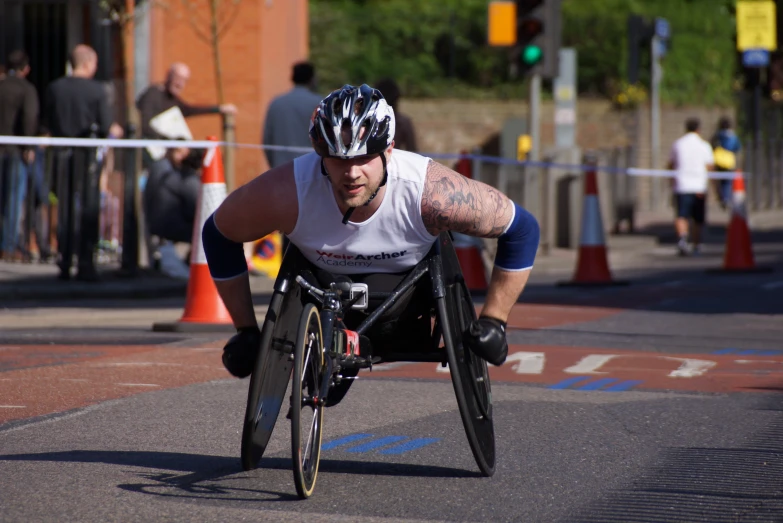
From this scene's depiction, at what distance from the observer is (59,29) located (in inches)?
787

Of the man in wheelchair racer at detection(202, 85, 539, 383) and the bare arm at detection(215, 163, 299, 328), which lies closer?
the man in wheelchair racer at detection(202, 85, 539, 383)

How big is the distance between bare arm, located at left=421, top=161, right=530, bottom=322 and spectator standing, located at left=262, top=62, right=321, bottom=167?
8.12 metres

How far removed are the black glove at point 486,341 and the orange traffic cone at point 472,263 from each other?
7843 millimetres

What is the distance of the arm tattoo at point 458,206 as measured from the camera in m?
5.20

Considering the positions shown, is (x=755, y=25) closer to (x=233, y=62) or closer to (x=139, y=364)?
(x=233, y=62)

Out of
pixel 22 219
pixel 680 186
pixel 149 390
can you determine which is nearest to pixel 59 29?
pixel 22 219

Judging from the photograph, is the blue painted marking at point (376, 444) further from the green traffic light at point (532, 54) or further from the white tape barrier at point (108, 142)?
the green traffic light at point (532, 54)

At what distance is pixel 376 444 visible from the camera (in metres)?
5.98

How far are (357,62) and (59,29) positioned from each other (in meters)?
18.5

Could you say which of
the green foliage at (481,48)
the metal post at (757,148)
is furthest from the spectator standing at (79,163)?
the green foliage at (481,48)

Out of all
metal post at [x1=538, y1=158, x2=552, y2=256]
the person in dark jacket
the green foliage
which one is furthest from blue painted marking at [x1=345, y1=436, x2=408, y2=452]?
the green foliage

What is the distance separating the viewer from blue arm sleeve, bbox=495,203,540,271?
17.8ft

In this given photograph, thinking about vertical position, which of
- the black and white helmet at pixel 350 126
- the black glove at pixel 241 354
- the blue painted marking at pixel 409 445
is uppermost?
the black and white helmet at pixel 350 126

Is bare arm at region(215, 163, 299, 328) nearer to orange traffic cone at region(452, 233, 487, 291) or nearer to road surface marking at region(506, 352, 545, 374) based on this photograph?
road surface marking at region(506, 352, 545, 374)
